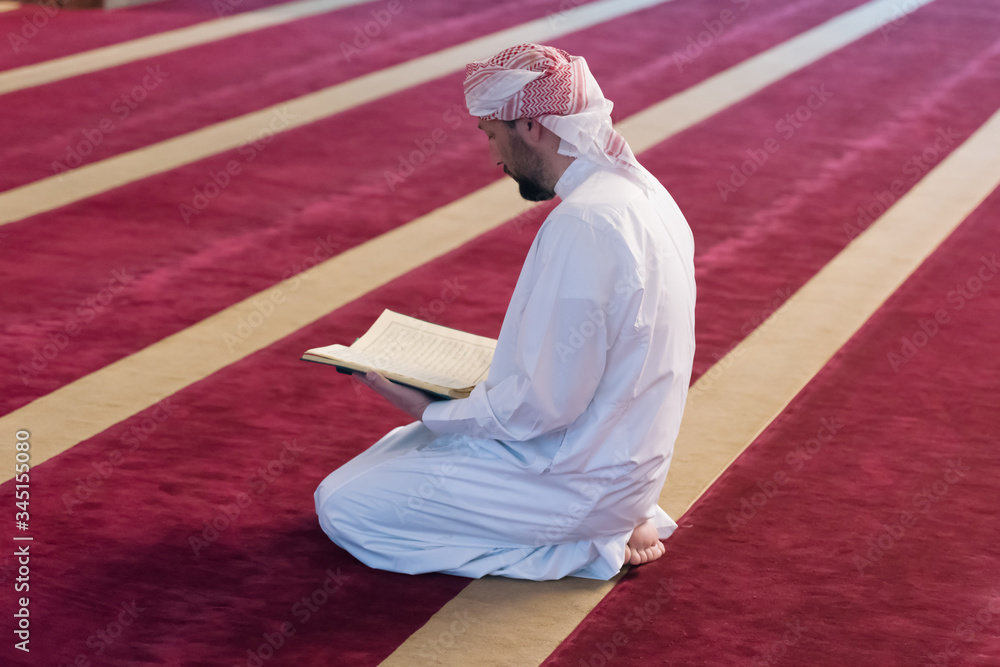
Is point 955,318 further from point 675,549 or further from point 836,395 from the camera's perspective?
point 675,549

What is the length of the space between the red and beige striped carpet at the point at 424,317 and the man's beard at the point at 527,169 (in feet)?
2.62

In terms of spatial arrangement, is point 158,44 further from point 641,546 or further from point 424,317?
point 641,546

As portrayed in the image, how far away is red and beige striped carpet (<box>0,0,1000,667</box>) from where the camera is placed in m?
2.41

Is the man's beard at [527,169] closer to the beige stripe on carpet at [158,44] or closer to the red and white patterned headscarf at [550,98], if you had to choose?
the red and white patterned headscarf at [550,98]

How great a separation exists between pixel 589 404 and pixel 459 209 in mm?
2895

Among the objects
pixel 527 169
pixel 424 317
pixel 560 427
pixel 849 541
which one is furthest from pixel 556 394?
pixel 424 317

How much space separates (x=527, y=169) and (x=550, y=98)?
0.17 meters

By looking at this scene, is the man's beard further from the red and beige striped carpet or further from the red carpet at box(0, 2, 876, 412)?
the red carpet at box(0, 2, 876, 412)

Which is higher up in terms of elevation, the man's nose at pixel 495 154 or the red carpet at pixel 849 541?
the man's nose at pixel 495 154

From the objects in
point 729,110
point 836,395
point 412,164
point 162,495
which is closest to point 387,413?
point 162,495

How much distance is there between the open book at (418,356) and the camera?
240cm

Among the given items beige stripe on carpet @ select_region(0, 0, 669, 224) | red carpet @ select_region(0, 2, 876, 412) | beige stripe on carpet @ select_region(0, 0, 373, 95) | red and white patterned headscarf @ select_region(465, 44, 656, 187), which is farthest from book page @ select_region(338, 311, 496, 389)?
beige stripe on carpet @ select_region(0, 0, 373, 95)

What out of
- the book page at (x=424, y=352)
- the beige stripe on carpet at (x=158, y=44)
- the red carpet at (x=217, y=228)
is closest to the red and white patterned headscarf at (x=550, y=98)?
the book page at (x=424, y=352)

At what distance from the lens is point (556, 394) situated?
229cm
